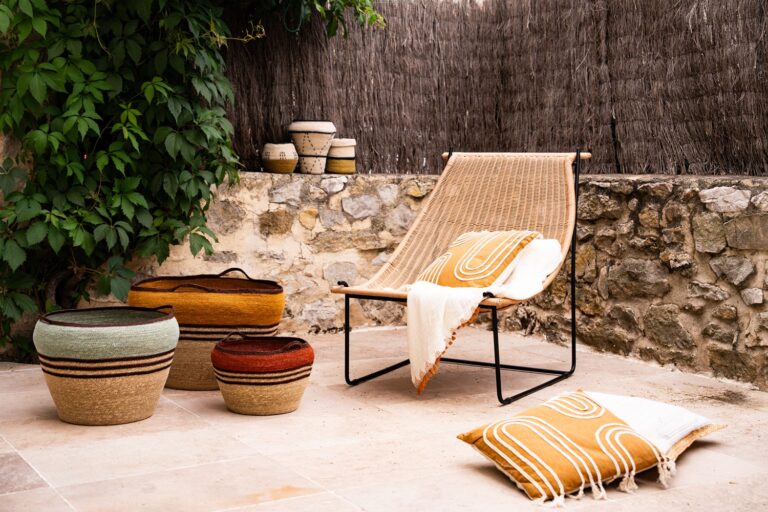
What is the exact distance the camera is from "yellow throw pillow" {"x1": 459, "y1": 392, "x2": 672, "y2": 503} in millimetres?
2238

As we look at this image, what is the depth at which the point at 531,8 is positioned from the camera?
185 inches

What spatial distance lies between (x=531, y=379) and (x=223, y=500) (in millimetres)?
1769

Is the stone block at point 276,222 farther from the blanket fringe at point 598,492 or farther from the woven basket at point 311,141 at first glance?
the blanket fringe at point 598,492

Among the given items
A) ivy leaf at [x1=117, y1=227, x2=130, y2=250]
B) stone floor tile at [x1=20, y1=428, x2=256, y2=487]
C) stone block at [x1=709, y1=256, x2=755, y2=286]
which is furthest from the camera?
ivy leaf at [x1=117, y1=227, x2=130, y2=250]

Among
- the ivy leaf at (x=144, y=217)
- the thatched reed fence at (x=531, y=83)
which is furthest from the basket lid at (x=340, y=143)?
the ivy leaf at (x=144, y=217)

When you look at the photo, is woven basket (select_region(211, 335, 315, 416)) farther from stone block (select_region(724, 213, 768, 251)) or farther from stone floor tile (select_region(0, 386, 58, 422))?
stone block (select_region(724, 213, 768, 251))

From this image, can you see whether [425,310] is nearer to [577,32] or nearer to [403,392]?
[403,392]

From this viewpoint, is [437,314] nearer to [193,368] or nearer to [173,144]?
[193,368]

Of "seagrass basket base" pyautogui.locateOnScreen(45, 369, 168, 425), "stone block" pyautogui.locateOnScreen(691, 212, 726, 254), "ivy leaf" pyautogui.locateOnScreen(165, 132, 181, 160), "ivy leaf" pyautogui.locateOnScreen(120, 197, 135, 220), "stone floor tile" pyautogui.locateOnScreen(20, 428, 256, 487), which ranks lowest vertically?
"stone floor tile" pyautogui.locateOnScreen(20, 428, 256, 487)

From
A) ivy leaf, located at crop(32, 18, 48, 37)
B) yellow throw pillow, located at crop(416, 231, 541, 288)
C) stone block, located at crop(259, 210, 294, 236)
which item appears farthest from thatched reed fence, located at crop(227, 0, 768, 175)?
ivy leaf, located at crop(32, 18, 48, 37)

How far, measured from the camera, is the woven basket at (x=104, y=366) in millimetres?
2777

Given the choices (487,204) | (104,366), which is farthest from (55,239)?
(487,204)

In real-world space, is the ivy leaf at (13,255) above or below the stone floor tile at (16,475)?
above

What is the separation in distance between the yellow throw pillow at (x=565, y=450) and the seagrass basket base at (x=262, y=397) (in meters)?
0.73
